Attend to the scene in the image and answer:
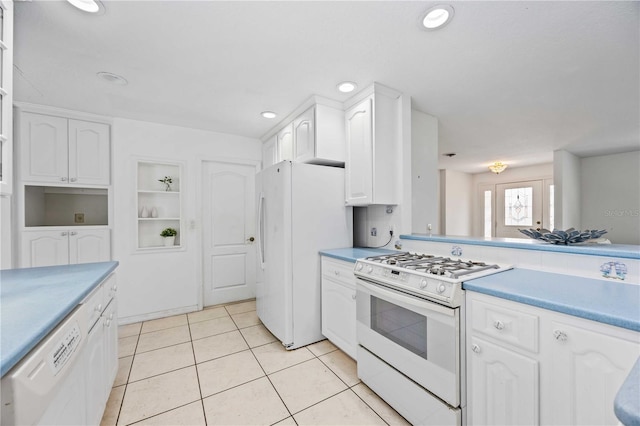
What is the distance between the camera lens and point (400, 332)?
5.20 feet

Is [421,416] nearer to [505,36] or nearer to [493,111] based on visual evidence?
[505,36]

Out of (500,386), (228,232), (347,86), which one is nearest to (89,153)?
(228,232)

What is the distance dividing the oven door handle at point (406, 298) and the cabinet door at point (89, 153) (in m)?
3.03

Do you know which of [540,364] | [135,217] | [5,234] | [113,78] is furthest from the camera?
[135,217]

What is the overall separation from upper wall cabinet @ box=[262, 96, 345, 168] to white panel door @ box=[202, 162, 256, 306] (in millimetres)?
1204

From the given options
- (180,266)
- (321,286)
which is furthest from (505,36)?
(180,266)

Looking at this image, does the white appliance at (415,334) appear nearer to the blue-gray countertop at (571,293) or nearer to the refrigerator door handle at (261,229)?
the blue-gray countertop at (571,293)

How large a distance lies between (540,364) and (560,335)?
0.51ft

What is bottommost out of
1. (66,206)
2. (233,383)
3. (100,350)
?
(233,383)

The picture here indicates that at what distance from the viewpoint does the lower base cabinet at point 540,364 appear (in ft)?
3.04

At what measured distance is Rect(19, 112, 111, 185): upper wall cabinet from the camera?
8.45ft

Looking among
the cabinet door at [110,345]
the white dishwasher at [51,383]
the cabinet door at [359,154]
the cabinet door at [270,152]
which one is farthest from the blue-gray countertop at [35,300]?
the cabinet door at [270,152]

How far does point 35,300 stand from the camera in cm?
111

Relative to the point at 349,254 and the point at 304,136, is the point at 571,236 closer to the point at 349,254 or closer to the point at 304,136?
the point at 349,254
